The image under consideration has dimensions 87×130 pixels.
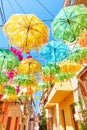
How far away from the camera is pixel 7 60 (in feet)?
18.5

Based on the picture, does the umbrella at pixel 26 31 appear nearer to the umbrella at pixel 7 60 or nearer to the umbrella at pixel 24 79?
the umbrella at pixel 7 60

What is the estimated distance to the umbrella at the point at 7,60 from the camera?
5.61 metres

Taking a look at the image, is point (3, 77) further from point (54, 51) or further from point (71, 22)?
point (71, 22)

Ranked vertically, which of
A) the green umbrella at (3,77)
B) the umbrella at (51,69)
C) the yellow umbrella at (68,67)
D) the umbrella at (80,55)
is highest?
the yellow umbrella at (68,67)

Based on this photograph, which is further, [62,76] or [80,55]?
[62,76]

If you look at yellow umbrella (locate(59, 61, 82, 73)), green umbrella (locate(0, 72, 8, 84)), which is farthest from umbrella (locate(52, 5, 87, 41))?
green umbrella (locate(0, 72, 8, 84))

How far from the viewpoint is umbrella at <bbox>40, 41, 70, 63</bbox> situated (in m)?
5.95

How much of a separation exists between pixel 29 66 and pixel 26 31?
165 centimetres

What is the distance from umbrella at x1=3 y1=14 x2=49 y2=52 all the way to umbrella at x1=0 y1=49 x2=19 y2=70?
571 millimetres

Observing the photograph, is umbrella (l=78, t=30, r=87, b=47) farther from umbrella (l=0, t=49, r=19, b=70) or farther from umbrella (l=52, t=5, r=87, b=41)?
umbrella (l=0, t=49, r=19, b=70)

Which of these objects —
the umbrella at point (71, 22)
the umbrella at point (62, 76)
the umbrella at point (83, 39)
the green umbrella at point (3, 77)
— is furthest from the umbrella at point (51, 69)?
the umbrella at point (71, 22)

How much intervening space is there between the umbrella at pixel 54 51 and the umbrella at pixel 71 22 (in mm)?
1334

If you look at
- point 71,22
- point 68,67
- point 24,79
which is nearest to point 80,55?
point 71,22

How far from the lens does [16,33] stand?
498 centimetres
